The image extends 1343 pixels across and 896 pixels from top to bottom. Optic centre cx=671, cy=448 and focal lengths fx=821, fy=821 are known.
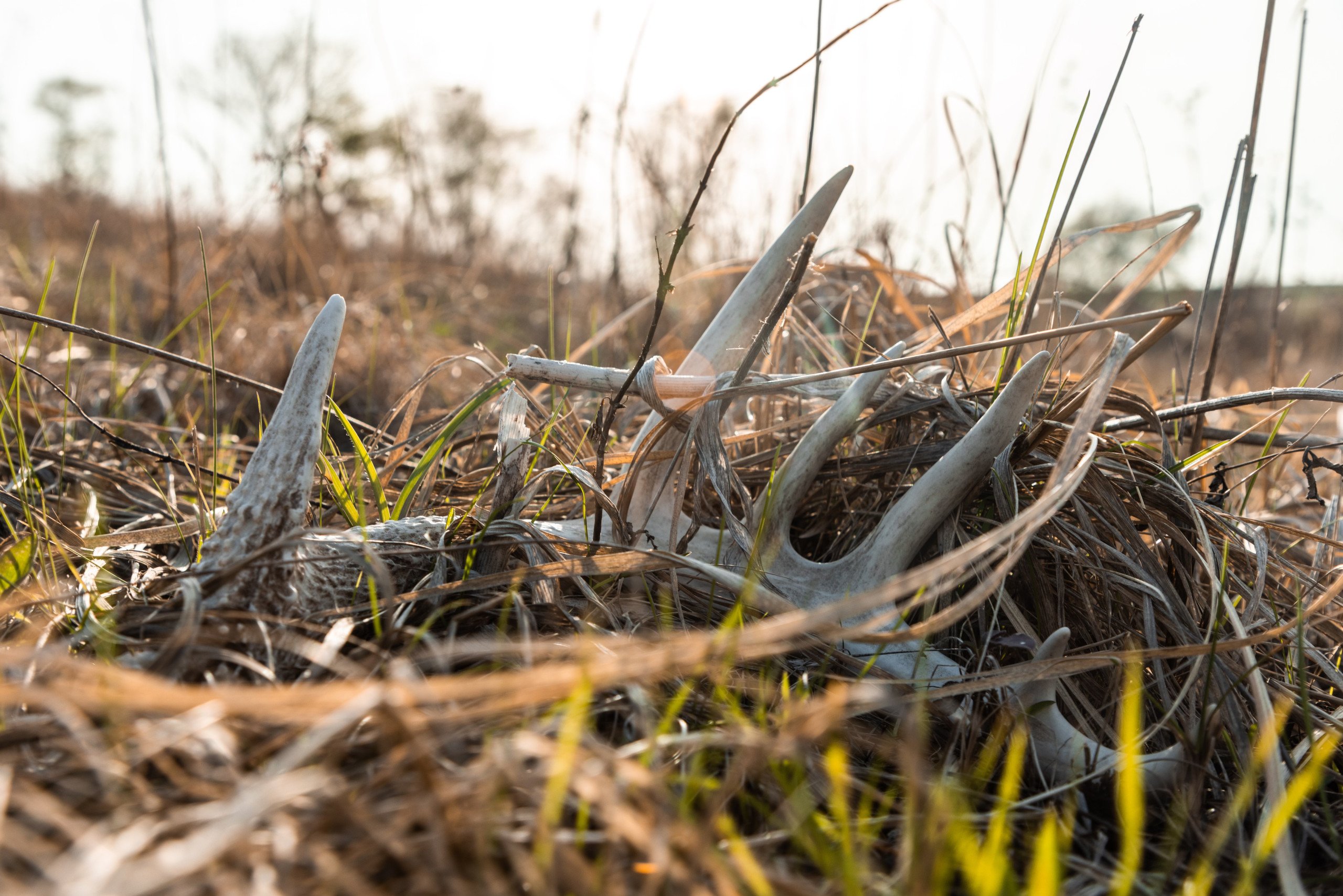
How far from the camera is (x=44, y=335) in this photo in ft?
9.45

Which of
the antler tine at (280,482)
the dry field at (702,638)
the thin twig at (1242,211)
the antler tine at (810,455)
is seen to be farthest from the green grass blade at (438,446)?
the thin twig at (1242,211)

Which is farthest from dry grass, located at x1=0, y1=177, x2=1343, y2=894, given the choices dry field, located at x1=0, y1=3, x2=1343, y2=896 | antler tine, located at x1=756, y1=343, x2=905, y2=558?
antler tine, located at x1=756, y1=343, x2=905, y2=558

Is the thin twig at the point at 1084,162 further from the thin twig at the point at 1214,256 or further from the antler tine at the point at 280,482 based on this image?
the antler tine at the point at 280,482

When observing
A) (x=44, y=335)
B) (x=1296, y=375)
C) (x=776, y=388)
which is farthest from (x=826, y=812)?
(x=1296, y=375)

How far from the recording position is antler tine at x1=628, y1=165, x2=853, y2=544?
1.39m

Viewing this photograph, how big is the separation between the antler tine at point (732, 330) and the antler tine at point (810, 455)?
0.61 ft

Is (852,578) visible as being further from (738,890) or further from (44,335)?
(44,335)

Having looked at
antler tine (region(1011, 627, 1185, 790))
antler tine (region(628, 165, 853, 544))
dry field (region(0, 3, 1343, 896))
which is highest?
antler tine (region(628, 165, 853, 544))

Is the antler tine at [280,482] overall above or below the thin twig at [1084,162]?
below

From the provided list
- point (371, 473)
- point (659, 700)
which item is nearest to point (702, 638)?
point (659, 700)

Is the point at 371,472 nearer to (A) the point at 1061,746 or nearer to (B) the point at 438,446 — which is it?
(B) the point at 438,446

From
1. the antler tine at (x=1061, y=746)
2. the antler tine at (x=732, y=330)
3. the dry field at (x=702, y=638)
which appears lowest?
the antler tine at (x=1061, y=746)

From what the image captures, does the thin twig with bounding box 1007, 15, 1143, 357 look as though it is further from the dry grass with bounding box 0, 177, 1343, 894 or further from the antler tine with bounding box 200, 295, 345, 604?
the antler tine with bounding box 200, 295, 345, 604

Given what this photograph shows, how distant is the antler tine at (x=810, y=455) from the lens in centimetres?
129
